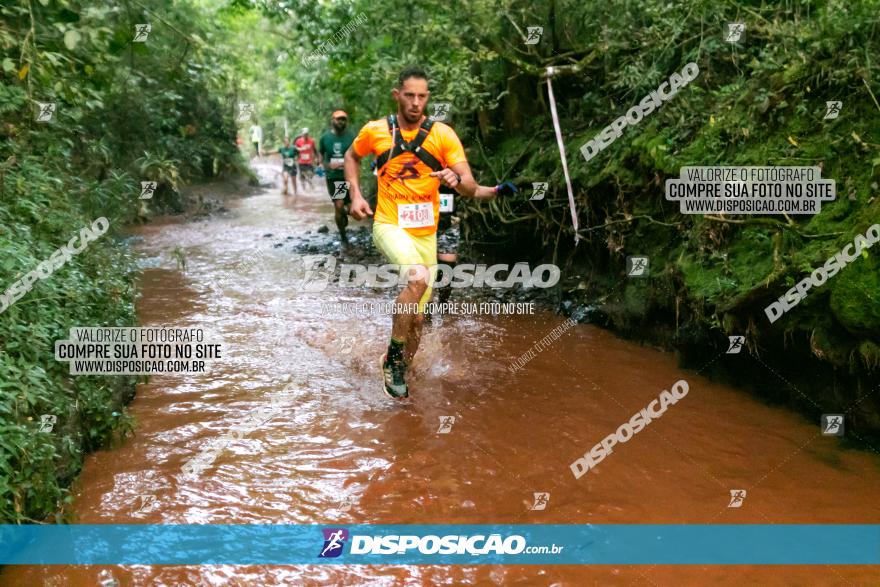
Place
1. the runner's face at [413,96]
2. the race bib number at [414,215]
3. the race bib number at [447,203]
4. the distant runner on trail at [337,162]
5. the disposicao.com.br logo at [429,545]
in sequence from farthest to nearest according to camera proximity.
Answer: the distant runner on trail at [337,162]
the race bib number at [447,203]
the race bib number at [414,215]
the runner's face at [413,96]
the disposicao.com.br logo at [429,545]

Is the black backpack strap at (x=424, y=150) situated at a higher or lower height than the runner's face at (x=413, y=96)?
lower

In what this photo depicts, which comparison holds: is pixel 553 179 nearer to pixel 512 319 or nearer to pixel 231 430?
pixel 512 319

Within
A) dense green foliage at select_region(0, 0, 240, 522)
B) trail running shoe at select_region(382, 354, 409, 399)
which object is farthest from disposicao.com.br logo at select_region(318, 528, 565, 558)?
trail running shoe at select_region(382, 354, 409, 399)

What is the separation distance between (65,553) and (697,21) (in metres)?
6.68

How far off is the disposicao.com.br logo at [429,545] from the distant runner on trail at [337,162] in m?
7.66

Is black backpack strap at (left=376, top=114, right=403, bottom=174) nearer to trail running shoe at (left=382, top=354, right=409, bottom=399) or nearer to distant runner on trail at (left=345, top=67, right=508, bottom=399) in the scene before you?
distant runner on trail at (left=345, top=67, right=508, bottom=399)

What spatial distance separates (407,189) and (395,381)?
145cm

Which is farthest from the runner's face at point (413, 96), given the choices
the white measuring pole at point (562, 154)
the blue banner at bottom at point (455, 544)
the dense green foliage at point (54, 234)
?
the blue banner at bottom at point (455, 544)

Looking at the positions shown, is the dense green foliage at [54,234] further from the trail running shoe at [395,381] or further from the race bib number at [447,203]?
the race bib number at [447,203]

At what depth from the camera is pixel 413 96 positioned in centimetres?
504

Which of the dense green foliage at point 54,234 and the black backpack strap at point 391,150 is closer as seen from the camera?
the dense green foliage at point 54,234

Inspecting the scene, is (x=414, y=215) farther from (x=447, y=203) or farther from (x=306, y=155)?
(x=306, y=155)

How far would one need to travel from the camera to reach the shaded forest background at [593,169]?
4301 mm

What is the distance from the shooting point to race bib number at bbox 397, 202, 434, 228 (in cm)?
527
